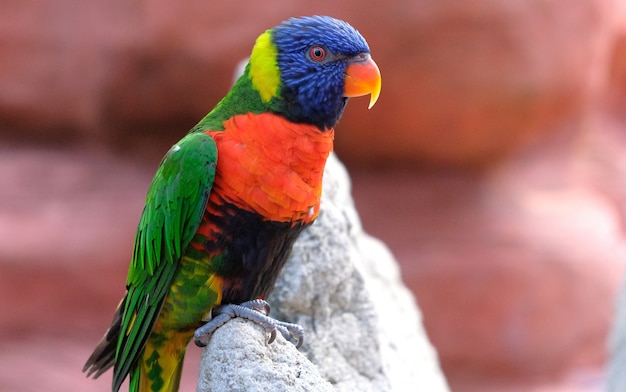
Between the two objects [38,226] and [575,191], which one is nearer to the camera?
[38,226]

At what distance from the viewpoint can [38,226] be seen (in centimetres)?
434

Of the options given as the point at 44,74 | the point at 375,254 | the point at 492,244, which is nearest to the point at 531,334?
the point at 492,244

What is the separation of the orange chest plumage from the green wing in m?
0.04

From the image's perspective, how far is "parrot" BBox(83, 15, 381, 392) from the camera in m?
1.79

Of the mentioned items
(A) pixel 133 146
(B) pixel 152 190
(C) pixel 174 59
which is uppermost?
(C) pixel 174 59

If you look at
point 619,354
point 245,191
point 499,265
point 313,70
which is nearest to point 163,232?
point 245,191

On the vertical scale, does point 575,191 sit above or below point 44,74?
above

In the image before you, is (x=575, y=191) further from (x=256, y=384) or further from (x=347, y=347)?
(x=256, y=384)

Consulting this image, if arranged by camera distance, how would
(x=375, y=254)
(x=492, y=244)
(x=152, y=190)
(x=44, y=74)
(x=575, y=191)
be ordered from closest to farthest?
(x=152, y=190) → (x=375, y=254) → (x=44, y=74) → (x=492, y=244) → (x=575, y=191)

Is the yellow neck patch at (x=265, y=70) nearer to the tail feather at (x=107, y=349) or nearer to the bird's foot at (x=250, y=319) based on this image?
the bird's foot at (x=250, y=319)

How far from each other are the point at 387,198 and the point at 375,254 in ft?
6.57

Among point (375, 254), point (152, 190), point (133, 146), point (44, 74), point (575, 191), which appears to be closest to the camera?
point (152, 190)

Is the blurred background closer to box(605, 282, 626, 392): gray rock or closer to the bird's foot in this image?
box(605, 282, 626, 392): gray rock

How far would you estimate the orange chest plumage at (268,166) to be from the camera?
1.78 m
